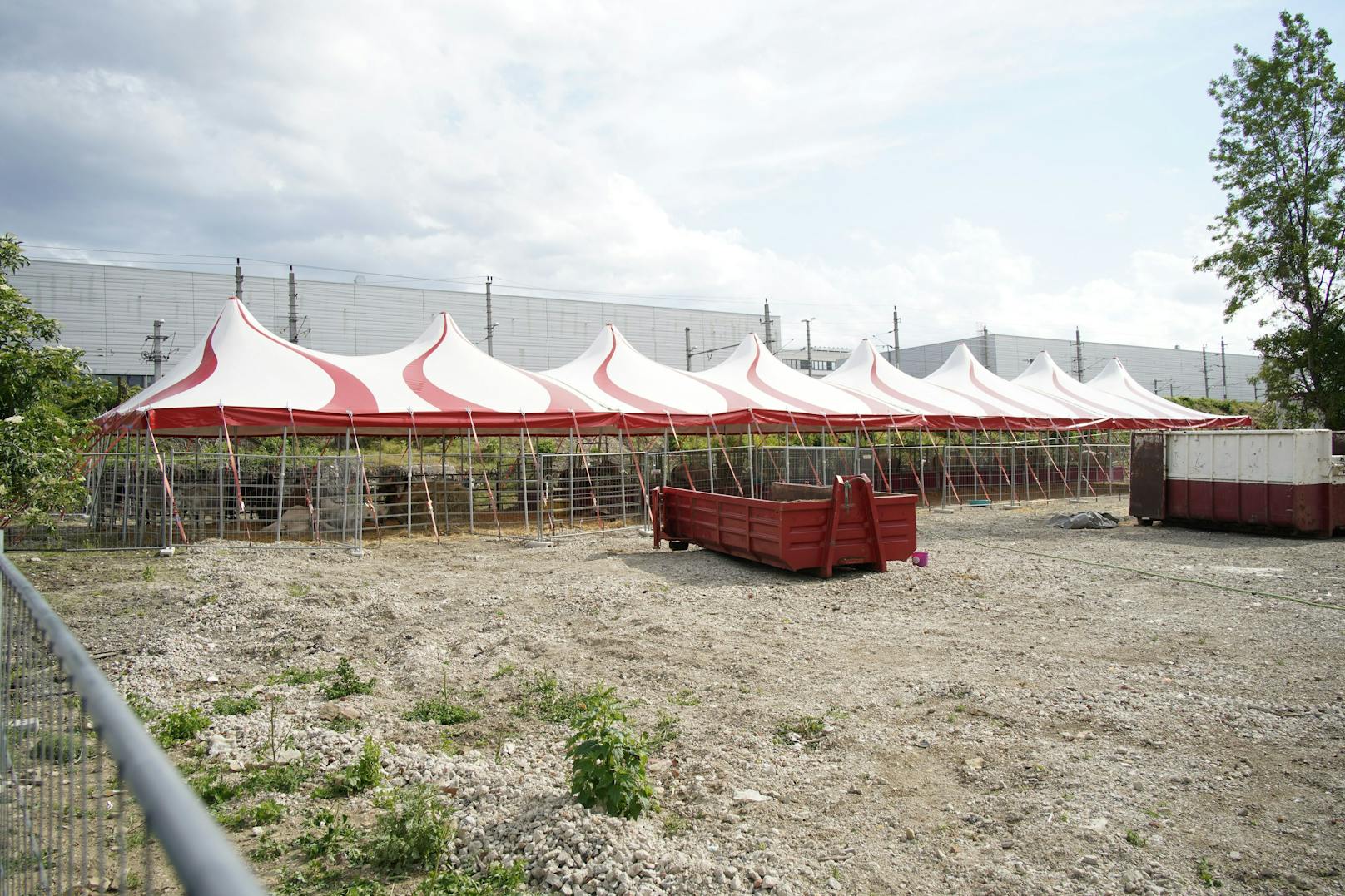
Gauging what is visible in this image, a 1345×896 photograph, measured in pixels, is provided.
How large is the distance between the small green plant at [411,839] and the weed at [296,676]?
A: 3031mm

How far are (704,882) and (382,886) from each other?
147 cm

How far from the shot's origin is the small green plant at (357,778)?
15.6ft

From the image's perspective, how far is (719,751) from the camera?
205 inches

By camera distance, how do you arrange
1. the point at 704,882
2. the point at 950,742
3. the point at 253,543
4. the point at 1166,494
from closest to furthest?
the point at 704,882 < the point at 950,742 < the point at 253,543 < the point at 1166,494

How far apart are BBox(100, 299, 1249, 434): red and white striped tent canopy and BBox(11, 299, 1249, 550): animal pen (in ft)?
0.20

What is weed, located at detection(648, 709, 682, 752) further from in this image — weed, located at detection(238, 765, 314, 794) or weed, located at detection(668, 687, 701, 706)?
weed, located at detection(238, 765, 314, 794)

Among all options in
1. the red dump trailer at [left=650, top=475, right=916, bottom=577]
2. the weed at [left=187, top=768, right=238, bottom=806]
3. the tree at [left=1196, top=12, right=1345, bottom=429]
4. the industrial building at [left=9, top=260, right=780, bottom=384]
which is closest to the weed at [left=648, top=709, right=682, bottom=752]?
the weed at [left=187, top=768, right=238, bottom=806]

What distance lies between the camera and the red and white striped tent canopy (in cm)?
1689

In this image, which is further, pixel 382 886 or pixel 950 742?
pixel 950 742

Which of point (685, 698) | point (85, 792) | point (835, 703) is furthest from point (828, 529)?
point (85, 792)

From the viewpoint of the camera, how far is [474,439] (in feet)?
61.2

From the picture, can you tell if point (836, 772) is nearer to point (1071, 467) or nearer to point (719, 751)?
point (719, 751)

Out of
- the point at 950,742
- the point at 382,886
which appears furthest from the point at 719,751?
the point at 382,886

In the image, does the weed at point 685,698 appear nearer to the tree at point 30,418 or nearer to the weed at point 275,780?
the weed at point 275,780
